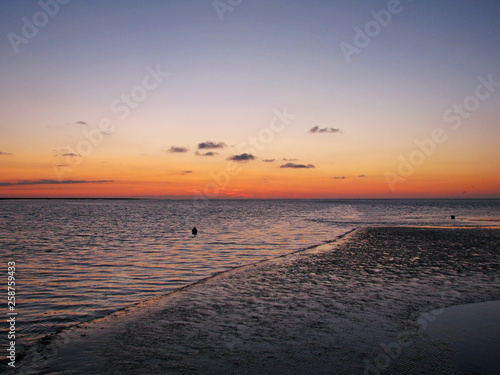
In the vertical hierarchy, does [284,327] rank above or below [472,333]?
below

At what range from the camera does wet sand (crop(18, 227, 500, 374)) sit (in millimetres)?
7949

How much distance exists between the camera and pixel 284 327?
1039 centimetres

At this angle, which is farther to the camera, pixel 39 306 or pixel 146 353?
pixel 39 306

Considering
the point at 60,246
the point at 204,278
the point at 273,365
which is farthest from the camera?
the point at 60,246

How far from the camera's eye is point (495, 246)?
2725 cm

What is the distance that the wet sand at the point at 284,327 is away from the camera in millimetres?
7949

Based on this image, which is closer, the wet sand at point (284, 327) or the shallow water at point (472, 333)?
the shallow water at point (472, 333)

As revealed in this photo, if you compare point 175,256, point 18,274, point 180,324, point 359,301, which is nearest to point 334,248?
point 175,256

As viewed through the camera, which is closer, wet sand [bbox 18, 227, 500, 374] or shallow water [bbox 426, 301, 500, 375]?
shallow water [bbox 426, 301, 500, 375]

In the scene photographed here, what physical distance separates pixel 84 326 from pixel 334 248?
20.5 meters

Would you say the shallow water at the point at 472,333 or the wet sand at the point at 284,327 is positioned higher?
the shallow water at the point at 472,333

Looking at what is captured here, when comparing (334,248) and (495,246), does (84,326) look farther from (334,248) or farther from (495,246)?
(495,246)

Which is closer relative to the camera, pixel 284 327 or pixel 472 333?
pixel 472 333

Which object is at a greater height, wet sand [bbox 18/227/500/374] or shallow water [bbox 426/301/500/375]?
shallow water [bbox 426/301/500/375]
